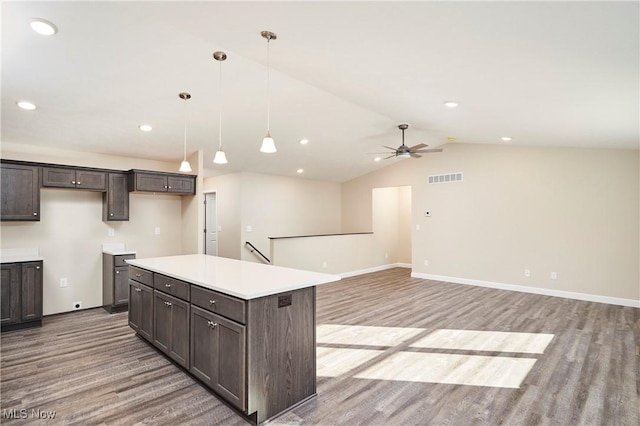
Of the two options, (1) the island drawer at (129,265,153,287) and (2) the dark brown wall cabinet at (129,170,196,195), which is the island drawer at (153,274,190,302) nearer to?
(1) the island drawer at (129,265,153,287)

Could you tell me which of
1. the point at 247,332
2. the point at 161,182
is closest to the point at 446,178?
the point at 161,182

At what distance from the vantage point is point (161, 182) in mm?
5086

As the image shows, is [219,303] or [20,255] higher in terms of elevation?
[20,255]

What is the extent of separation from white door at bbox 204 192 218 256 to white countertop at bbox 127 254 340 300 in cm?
451

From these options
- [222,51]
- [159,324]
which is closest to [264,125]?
[222,51]

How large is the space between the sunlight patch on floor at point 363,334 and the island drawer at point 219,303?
1.62 metres

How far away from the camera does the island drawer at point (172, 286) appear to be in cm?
275

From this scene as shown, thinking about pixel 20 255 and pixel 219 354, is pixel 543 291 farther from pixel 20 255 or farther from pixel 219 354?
pixel 20 255

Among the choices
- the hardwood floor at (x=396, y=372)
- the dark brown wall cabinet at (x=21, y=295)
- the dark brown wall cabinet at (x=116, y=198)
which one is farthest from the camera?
the dark brown wall cabinet at (x=116, y=198)

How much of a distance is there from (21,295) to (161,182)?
2.18 metres

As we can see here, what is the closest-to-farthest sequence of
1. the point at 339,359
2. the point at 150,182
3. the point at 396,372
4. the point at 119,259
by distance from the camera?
the point at 396,372 → the point at 339,359 → the point at 119,259 → the point at 150,182

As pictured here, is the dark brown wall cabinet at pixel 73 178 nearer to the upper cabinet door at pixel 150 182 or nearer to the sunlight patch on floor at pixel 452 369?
the upper cabinet door at pixel 150 182

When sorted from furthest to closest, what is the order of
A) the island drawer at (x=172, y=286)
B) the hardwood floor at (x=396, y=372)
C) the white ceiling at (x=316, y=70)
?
the island drawer at (x=172, y=286), the hardwood floor at (x=396, y=372), the white ceiling at (x=316, y=70)

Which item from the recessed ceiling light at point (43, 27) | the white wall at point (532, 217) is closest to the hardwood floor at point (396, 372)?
the white wall at point (532, 217)
